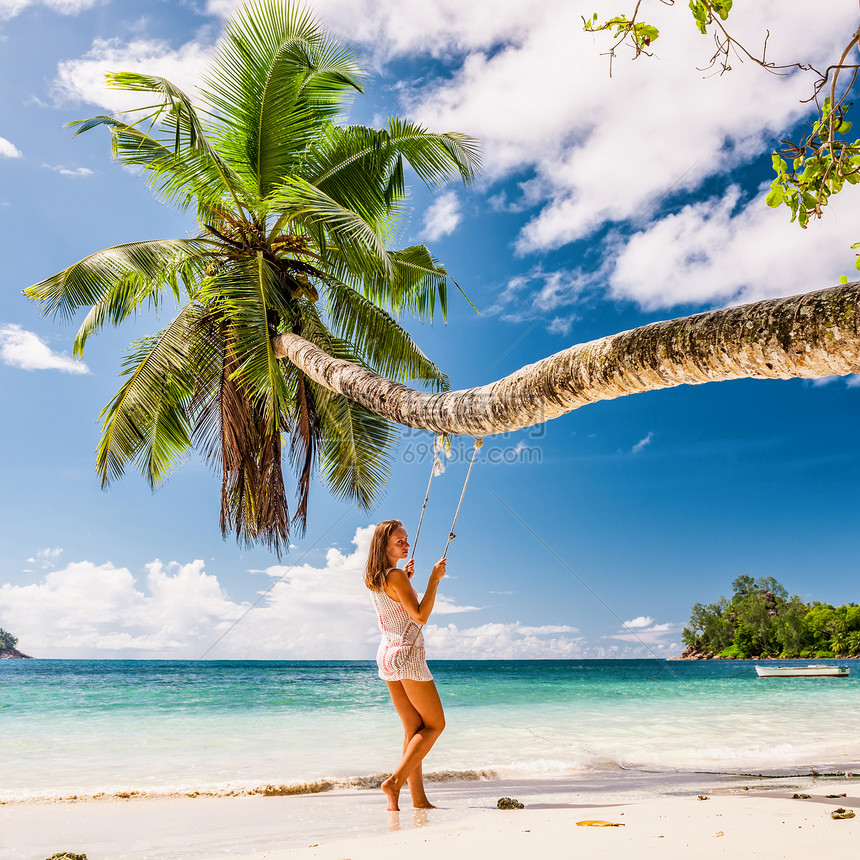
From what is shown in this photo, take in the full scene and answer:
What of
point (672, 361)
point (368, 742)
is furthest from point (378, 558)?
point (368, 742)

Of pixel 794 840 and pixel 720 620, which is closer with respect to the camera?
pixel 794 840

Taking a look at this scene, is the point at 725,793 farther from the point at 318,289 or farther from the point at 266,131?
the point at 266,131

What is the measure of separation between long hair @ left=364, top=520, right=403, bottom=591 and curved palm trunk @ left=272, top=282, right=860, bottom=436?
0.66 metres

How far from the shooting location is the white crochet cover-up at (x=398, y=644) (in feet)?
A: 11.7

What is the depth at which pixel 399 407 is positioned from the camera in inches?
150

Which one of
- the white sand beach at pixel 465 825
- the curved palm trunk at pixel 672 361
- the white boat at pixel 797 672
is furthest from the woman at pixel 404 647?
the white boat at pixel 797 672

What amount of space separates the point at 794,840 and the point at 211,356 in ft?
22.4

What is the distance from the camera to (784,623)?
52.8 meters

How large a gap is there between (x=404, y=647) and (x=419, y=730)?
1.61 feet

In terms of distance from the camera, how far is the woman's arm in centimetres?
354

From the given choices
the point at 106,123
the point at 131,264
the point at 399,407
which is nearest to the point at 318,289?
the point at 131,264

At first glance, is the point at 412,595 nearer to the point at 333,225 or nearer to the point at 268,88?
the point at 333,225

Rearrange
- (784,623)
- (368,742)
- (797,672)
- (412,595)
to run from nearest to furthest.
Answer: (412,595)
(368,742)
(797,672)
(784,623)

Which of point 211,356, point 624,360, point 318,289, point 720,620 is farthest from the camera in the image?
point 720,620
